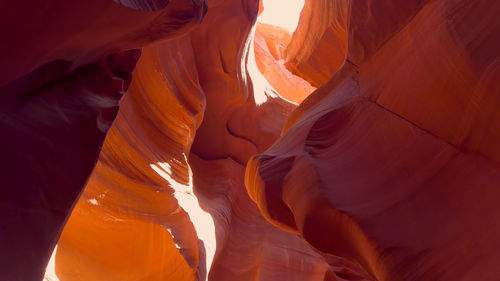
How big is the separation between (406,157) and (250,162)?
1272 mm

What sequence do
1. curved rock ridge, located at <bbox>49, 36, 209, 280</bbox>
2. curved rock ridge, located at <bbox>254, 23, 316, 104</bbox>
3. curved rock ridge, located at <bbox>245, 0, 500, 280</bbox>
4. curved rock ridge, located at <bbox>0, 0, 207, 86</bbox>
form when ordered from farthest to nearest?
curved rock ridge, located at <bbox>254, 23, 316, 104</bbox> < curved rock ridge, located at <bbox>49, 36, 209, 280</bbox> < curved rock ridge, located at <bbox>0, 0, 207, 86</bbox> < curved rock ridge, located at <bbox>245, 0, 500, 280</bbox>

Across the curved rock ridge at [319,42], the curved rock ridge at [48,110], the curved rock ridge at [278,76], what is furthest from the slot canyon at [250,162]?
the curved rock ridge at [278,76]

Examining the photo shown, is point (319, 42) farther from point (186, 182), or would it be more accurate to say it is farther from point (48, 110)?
point (48, 110)

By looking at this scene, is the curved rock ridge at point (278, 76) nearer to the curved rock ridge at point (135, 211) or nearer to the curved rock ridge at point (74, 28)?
the curved rock ridge at point (135, 211)

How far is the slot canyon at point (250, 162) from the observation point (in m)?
1.95

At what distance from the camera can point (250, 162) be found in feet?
10.8

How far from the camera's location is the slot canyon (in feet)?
6.40

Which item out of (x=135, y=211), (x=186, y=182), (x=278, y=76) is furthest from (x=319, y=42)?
(x=135, y=211)

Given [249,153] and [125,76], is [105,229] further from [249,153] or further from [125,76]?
[249,153]

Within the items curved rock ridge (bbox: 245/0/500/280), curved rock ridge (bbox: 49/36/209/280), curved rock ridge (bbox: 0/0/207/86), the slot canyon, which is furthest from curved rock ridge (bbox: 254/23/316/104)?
curved rock ridge (bbox: 0/0/207/86)

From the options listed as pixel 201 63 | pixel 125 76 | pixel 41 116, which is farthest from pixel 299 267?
pixel 41 116

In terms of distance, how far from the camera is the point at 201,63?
5.36 m

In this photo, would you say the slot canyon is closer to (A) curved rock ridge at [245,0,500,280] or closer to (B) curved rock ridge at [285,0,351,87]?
(A) curved rock ridge at [245,0,500,280]

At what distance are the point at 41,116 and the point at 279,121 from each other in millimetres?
4642
